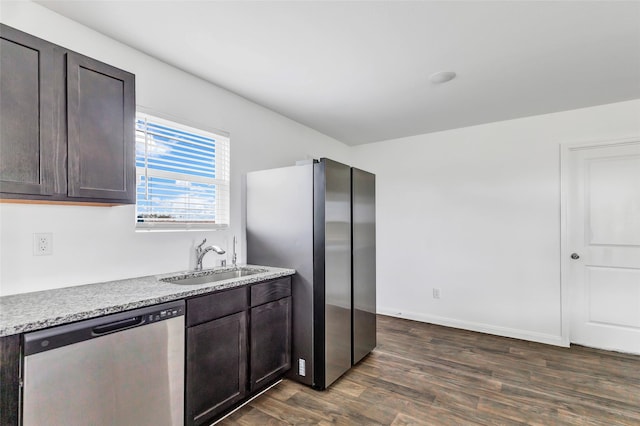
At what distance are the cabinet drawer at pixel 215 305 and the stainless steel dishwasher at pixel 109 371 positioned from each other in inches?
3.5

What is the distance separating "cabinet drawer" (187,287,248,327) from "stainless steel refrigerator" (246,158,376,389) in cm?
57

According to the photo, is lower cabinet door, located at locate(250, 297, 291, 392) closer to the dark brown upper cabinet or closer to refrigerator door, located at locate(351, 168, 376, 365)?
refrigerator door, located at locate(351, 168, 376, 365)

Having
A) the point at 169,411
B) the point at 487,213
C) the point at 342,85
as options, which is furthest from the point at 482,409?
the point at 342,85

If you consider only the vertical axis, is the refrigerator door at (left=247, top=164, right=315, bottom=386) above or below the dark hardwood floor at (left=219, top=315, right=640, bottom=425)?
above

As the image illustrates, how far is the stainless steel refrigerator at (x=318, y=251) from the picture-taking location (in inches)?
97.7

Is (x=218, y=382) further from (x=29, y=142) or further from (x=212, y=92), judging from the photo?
(x=212, y=92)

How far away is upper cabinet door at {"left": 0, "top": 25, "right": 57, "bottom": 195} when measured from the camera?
56.0 inches

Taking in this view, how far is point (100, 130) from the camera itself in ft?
5.71

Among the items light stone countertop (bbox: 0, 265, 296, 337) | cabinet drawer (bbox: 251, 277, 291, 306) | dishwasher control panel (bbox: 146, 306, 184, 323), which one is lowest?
cabinet drawer (bbox: 251, 277, 291, 306)

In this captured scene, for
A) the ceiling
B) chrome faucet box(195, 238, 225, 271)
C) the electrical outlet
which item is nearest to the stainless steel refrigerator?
chrome faucet box(195, 238, 225, 271)

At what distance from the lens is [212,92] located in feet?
9.01

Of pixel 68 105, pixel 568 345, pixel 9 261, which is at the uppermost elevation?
pixel 68 105

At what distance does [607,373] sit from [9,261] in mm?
4436

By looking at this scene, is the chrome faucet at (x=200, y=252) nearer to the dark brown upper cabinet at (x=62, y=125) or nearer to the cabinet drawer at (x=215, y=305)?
the cabinet drawer at (x=215, y=305)
